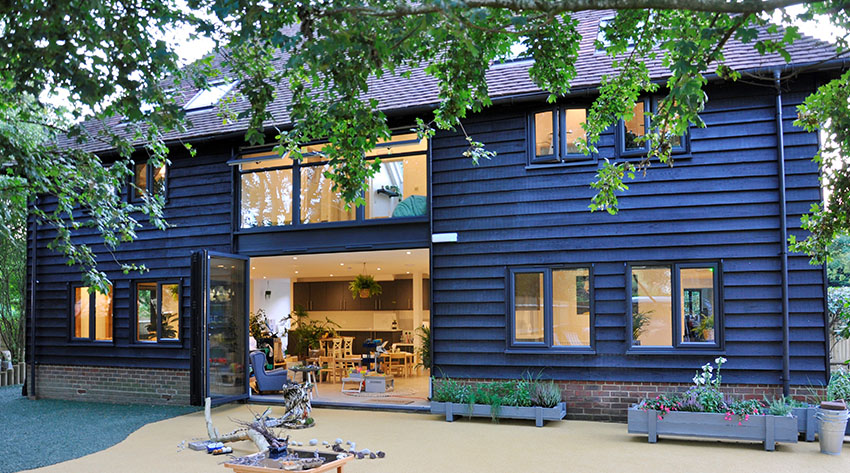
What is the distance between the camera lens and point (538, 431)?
9.35 metres

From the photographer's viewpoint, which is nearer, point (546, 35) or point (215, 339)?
point (546, 35)

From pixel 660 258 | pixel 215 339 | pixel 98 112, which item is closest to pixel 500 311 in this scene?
pixel 660 258

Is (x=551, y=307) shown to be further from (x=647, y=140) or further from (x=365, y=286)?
(x=365, y=286)

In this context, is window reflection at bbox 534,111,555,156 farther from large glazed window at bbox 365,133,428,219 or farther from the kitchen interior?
the kitchen interior

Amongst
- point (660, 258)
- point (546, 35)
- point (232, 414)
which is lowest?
point (232, 414)

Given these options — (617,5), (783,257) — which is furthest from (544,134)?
(617,5)

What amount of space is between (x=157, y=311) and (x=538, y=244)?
Answer: 715cm

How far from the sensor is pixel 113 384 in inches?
531

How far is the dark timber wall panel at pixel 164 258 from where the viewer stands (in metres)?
12.8

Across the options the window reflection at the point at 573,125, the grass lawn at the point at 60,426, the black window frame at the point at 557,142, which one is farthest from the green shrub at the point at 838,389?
the grass lawn at the point at 60,426

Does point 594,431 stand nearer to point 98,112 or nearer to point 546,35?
point 546,35

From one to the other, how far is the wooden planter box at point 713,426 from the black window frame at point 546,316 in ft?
5.57

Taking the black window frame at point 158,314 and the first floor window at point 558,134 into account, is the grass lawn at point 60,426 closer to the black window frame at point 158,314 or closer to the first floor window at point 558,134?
the black window frame at point 158,314

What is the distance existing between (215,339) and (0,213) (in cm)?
423
